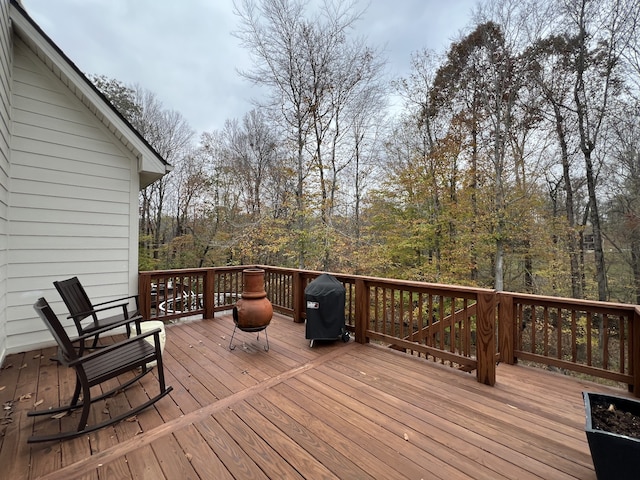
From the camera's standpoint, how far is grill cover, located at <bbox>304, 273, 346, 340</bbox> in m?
3.50

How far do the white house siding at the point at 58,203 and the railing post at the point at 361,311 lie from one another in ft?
10.9

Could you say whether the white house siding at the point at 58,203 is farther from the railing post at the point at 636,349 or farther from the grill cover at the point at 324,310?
the railing post at the point at 636,349

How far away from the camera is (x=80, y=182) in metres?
3.69

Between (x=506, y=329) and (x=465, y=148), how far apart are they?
7.44 m

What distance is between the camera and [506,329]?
3191 millimetres

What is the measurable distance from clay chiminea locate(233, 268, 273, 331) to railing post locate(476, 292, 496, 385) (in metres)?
2.34

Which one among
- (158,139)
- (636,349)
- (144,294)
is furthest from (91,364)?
(158,139)

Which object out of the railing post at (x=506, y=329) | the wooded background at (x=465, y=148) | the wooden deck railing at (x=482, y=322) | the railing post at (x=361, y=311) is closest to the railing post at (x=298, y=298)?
the wooden deck railing at (x=482, y=322)

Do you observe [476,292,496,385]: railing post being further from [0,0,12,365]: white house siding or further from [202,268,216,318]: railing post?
[0,0,12,365]: white house siding

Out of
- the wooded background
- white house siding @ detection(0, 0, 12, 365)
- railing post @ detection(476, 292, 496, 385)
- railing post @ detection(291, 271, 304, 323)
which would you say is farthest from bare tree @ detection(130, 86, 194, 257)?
railing post @ detection(476, 292, 496, 385)

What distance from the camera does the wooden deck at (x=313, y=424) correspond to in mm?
1623

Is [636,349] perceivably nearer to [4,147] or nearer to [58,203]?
[58,203]

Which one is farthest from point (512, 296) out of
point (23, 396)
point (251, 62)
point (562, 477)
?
point (251, 62)

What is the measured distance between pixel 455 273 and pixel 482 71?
20.7 ft
